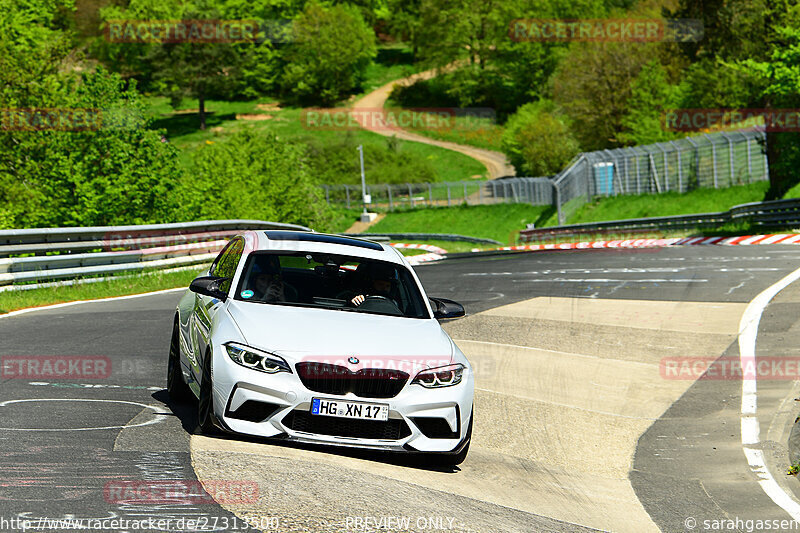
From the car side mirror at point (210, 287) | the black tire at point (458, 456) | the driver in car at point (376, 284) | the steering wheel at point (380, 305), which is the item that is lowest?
the black tire at point (458, 456)

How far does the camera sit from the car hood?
703cm

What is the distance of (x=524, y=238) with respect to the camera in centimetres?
5500

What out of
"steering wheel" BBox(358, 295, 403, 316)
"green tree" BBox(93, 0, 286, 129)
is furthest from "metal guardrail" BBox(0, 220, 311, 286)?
"green tree" BBox(93, 0, 286, 129)

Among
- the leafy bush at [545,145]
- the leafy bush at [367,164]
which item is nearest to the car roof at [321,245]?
the leafy bush at [545,145]

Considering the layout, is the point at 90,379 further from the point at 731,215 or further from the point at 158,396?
the point at 731,215

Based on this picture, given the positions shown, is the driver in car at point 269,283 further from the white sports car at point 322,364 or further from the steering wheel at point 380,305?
the steering wheel at point 380,305

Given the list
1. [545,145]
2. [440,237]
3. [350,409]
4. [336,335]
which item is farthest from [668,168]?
[350,409]

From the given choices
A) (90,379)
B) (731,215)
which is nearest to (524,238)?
(731,215)

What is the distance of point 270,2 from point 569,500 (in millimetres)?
140339

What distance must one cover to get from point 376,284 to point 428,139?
354 feet

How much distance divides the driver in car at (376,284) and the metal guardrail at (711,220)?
90.2 feet

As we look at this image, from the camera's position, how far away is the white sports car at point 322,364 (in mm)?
6949

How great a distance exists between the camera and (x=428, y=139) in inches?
4540

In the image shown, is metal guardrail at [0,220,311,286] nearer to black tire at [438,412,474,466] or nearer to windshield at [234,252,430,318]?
windshield at [234,252,430,318]
